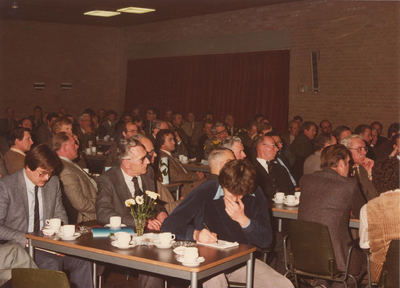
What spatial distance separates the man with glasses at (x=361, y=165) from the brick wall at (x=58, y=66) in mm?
12246

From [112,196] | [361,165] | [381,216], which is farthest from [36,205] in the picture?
[361,165]

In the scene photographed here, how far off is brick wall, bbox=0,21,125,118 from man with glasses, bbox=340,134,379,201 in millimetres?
12246

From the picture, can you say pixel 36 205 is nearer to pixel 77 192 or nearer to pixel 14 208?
pixel 14 208

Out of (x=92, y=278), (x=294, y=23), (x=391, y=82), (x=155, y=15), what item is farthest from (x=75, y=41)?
(x=92, y=278)

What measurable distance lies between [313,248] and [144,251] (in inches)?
59.8

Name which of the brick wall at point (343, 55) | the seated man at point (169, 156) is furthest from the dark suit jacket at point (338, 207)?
the brick wall at point (343, 55)

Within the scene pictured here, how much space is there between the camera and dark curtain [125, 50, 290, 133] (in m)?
13.0

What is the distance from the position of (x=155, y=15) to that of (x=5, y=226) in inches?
457

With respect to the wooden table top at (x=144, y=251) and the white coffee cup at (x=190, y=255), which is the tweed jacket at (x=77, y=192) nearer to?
the wooden table top at (x=144, y=251)

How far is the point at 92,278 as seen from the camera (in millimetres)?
4441

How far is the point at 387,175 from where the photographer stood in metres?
3.97

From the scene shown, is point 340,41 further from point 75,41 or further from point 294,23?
point 75,41

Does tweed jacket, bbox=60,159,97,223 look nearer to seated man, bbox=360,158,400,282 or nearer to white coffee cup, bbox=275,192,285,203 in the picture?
white coffee cup, bbox=275,192,285,203

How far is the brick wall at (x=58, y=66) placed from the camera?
1575 cm
